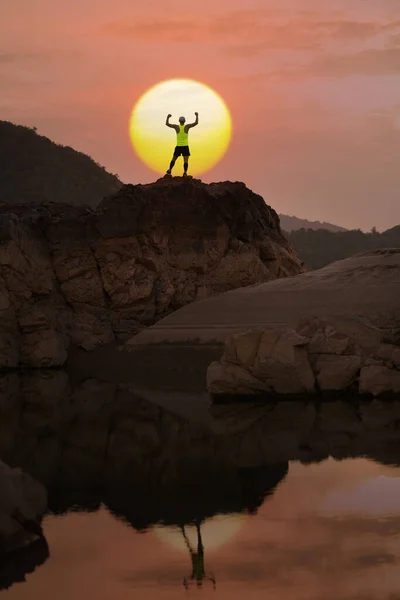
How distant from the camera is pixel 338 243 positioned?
57000 millimetres

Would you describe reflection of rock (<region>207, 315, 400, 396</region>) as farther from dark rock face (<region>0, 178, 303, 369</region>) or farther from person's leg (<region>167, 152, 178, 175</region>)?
person's leg (<region>167, 152, 178, 175</region>)

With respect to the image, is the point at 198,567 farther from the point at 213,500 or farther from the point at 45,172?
the point at 45,172

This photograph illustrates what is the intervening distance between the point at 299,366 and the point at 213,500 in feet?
21.2

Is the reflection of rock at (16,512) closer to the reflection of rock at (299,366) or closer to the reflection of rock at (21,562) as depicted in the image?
the reflection of rock at (21,562)

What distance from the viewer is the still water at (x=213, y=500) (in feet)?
21.2

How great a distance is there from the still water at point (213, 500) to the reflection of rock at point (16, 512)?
0.49 ft

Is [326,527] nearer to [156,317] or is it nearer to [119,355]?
[119,355]

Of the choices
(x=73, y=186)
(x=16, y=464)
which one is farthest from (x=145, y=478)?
Result: (x=73, y=186)

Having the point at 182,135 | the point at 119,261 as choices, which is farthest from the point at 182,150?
the point at 119,261

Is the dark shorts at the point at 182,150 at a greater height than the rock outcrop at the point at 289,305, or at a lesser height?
greater

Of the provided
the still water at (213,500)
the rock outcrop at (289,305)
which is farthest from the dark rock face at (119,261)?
the still water at (213,500)

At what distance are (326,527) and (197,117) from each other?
1659cm

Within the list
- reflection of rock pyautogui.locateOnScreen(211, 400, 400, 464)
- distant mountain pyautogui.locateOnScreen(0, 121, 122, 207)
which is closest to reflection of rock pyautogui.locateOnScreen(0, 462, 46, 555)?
reflection of rock pyautogui.locateOnScreen(211, 400, 400, 464)

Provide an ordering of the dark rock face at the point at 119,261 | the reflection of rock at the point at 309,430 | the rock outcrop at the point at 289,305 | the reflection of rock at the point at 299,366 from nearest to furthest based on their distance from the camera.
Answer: the reflection of rock at the point at 309,430 → the reflection of rock at the point at 299,366 → the rock outcrop at the point at 289,305 → the dark rock face at the point at 119,261
